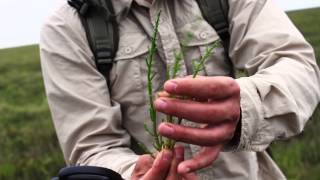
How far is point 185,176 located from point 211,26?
1025 mm

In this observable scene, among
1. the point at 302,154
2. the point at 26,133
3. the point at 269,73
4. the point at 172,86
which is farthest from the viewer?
the point at 26,133

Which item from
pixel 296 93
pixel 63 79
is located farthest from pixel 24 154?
pixel 296 93

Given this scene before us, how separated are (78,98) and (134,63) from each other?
31 cm

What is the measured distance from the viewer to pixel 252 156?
4.03m

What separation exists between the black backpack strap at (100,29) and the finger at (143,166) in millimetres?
747

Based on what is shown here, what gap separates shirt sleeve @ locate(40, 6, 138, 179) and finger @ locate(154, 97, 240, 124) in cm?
113

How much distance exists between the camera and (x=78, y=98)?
13.1 ft

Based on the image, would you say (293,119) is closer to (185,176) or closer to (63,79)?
(185,176)

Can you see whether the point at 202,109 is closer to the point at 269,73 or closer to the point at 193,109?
the point at 193,109

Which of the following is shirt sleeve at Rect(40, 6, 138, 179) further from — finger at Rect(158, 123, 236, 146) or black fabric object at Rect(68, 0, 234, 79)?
finger at Rect(158, 123, 236, 146)

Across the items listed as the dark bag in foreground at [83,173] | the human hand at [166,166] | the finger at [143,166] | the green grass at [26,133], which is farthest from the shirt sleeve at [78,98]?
the green grass at [26,133]

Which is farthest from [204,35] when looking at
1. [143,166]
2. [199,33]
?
[143,166]

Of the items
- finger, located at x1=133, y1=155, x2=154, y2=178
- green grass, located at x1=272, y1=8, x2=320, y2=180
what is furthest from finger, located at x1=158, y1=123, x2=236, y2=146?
green grass, located at x1=272, y1=8, x2=320, y2=180

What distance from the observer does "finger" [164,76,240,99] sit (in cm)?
270
